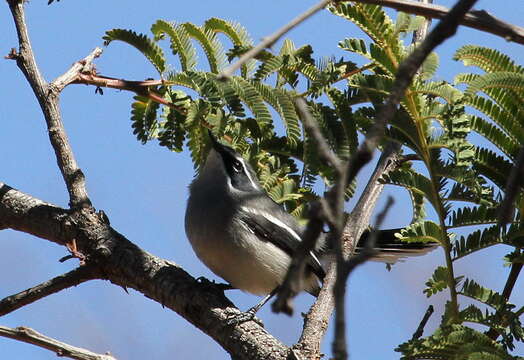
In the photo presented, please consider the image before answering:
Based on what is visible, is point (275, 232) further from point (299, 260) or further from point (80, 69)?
point (299, 260)

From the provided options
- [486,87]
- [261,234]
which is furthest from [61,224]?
[486,87]

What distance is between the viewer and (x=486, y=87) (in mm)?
3301

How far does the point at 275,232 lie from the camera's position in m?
5.23

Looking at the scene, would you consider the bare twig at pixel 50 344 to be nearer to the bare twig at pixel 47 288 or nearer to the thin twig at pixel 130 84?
the bare twig at pixel 47 288

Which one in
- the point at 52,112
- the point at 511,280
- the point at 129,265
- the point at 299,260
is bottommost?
the point at 299,260

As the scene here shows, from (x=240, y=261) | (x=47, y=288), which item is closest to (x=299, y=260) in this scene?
(x=47, y=288)

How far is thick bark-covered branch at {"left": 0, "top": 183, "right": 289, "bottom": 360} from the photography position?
12.1 ft

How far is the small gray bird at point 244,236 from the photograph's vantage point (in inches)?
198

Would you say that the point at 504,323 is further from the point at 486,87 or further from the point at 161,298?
the point at 161,298

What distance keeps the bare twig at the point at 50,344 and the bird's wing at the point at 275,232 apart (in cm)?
193

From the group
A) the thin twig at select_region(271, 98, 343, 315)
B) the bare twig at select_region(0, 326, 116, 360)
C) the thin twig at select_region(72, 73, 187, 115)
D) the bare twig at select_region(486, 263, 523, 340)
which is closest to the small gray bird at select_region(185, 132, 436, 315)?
the thin twig at select_region(72, 73, 187, 115)

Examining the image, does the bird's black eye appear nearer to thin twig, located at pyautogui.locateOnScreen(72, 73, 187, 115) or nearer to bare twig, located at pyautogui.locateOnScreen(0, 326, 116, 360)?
thin twig, located at pyautogui.locateOnScreen(72, 73, 187, 115)

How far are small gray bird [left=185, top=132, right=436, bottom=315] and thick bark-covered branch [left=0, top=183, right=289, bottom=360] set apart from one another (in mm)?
1039

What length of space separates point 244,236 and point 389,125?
1.80 meters
